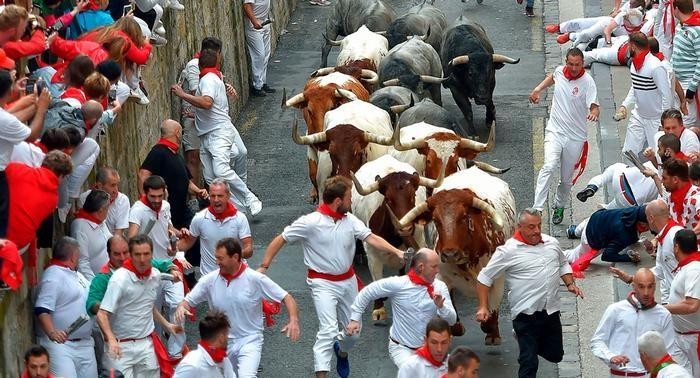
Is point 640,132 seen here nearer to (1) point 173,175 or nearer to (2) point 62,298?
(1) point 173,175

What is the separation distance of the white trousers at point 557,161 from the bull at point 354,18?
686 cm

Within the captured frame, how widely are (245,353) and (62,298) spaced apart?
1.57 m

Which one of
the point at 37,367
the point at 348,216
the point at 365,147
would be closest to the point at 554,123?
the point at 365,147

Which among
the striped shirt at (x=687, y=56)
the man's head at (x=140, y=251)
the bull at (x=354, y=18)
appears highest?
the man's head at (x=140, y=251)

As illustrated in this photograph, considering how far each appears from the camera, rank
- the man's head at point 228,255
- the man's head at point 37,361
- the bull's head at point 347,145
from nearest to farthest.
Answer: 1. the man's head at point 37,361
2. the man's head at point 228,255
3. the bull's head at point 347,145

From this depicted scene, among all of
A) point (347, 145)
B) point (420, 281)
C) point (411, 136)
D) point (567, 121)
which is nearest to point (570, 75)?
point (567, 121)

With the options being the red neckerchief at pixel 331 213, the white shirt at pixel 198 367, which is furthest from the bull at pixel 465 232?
the white shirt at pixel 198 367

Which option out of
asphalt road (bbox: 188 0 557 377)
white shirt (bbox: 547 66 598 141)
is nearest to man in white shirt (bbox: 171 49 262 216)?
asphalt road (bbox: 188 0 557 377)

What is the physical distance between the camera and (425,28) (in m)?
23.8

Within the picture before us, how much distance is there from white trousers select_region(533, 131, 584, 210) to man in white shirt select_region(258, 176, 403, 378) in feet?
13.8

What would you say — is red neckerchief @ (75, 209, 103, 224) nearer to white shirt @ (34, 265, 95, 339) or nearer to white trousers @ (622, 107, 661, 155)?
white shirt @ (34, 265, 95, 339)

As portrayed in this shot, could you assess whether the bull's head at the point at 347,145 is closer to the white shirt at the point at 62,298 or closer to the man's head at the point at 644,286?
the white shirt at the point at 62,298

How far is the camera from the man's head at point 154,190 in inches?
578

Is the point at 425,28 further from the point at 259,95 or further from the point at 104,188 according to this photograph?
the point at 104,188
